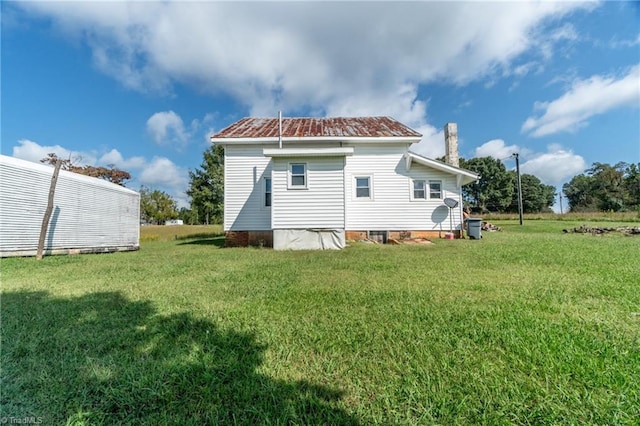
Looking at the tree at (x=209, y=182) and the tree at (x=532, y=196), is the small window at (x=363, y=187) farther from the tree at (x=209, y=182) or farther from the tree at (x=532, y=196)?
the tree at (x=532, y=196)

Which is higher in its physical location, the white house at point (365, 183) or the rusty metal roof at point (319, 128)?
the rusty metal roof at point (319, 128)

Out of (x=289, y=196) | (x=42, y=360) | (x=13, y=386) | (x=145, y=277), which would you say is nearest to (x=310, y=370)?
(x=13, y=386)

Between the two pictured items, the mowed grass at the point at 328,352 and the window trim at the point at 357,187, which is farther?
the window trim at the point at 357,187

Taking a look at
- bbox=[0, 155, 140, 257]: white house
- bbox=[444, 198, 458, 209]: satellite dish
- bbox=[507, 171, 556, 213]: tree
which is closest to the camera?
bbox=[0, 155, 140, 257]: white house

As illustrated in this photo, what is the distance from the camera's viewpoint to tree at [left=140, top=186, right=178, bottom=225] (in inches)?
1612

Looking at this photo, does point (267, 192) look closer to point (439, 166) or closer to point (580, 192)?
point (439, 166)

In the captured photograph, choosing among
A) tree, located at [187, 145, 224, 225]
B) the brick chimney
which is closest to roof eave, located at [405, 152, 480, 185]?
the brick chimney

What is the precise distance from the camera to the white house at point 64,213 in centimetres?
821

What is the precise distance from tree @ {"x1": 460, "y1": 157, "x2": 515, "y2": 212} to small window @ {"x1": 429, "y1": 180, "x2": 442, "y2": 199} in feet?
127

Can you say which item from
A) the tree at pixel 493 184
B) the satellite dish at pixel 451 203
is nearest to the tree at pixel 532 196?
the tree at pixel 493 184

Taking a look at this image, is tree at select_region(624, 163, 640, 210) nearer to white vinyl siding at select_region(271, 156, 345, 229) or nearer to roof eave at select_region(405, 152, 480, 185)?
roof eave at select_region(405, 152, 480, 185)

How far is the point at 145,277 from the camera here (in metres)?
5.12

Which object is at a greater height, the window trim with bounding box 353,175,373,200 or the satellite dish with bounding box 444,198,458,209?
the window trim with bounding box 353,175,373,200

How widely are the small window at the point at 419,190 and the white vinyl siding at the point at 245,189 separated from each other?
22.5 ft
